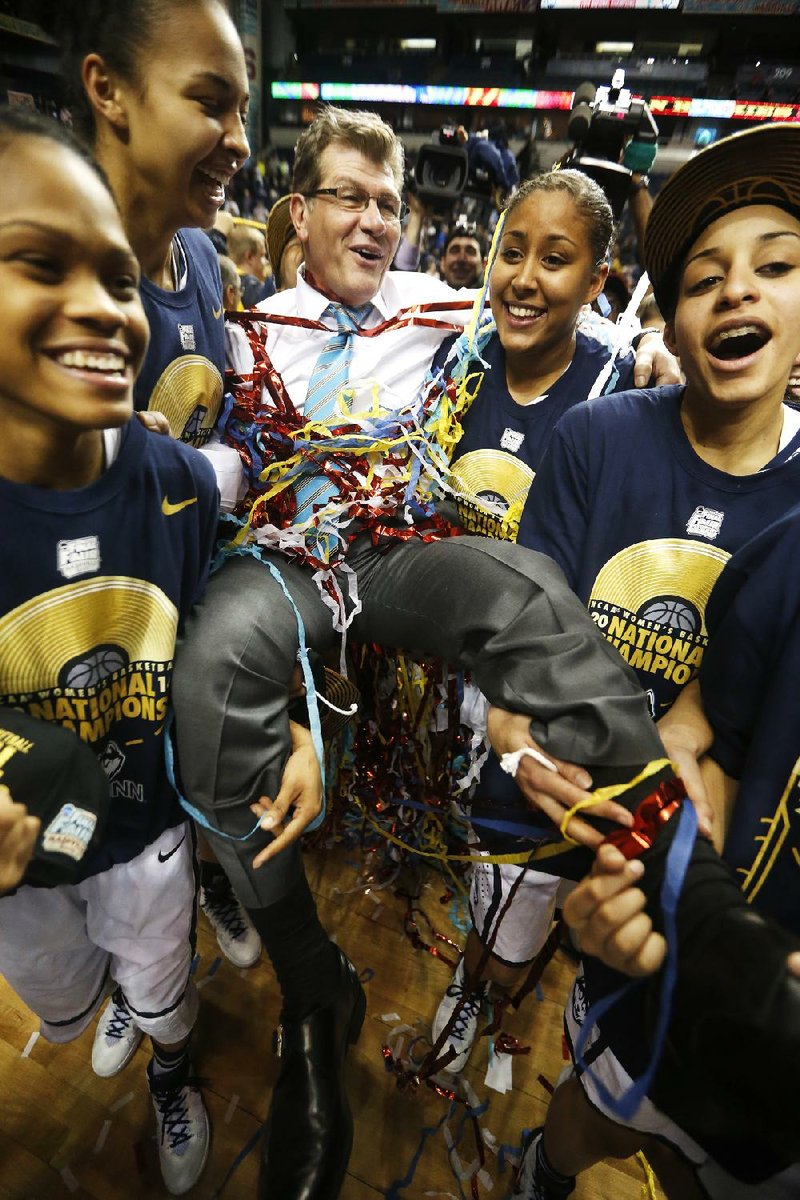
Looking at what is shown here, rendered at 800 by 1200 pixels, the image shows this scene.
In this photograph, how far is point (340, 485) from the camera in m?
1.25

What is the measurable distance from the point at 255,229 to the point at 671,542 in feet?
11.8

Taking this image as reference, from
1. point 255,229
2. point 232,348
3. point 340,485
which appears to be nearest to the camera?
point 340,485

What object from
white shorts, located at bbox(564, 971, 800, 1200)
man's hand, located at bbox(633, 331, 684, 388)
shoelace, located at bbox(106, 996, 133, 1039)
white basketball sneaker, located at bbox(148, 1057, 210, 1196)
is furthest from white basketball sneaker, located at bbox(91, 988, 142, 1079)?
man's hand, located at bbox(633, 331, 684, 388)

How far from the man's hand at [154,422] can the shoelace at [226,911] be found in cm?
122

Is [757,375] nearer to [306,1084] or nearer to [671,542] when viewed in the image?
[671,542]

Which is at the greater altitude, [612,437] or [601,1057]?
[612,437]

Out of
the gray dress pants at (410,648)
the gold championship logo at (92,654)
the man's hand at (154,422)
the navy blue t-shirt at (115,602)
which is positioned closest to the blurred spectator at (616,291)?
the gray dress pants at (410,648)

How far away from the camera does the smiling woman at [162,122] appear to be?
0.96 metres

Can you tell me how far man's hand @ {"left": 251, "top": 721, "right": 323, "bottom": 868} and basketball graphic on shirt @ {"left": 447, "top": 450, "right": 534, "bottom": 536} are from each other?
64 cm

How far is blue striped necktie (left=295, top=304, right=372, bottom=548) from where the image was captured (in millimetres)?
1256

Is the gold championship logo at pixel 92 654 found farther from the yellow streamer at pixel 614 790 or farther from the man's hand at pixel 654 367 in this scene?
the man's hand at pixel 654 367

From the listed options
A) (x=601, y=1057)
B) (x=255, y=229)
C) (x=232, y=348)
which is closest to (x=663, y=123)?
(x=255, y=229)

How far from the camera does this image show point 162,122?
0.98 metres

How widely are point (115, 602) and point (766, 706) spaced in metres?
0.88
